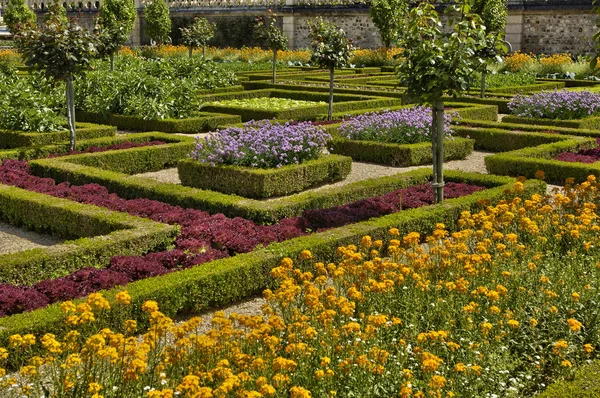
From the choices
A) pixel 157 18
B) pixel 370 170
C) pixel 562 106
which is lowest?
pixel 370 170

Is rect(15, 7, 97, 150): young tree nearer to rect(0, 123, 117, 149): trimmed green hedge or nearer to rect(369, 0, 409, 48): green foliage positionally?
rect(0, 123, 117, 149): trimmed green hedge

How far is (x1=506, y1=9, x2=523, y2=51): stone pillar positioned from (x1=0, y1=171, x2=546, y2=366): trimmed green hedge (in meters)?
21.5

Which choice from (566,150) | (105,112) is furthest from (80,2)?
(566,150)

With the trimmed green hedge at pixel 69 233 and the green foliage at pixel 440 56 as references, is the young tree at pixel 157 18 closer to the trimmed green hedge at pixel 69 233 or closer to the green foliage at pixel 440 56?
the trimmed green hedge at pixel 69 233

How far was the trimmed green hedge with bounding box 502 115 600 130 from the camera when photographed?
47.5 feet

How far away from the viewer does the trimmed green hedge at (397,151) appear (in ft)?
39.7

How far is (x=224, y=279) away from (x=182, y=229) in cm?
158

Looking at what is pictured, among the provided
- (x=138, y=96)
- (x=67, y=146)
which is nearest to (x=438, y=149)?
(x=67, y=146)

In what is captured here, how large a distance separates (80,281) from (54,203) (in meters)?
2.49

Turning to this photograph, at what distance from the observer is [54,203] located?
8.61m

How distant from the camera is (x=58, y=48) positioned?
11.6m

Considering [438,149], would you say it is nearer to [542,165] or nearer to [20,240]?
[542,165]

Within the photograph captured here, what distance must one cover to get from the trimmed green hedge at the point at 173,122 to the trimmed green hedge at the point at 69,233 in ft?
18.7

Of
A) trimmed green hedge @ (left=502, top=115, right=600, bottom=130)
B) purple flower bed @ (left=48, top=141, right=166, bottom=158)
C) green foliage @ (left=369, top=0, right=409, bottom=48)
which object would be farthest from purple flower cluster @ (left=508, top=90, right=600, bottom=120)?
green foliage @ (left=369, top=0, right=409, bottom=48)
